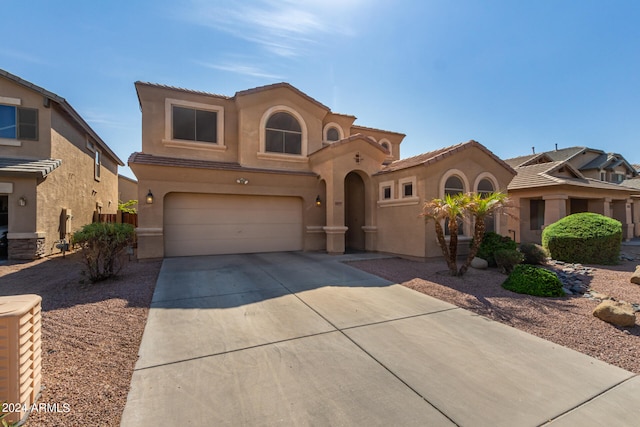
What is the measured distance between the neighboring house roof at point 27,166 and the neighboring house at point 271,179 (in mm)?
3465

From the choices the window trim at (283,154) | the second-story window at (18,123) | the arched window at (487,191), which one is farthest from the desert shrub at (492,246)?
the second-story window at (18,123)

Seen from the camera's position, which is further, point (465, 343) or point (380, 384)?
point (465, 343)

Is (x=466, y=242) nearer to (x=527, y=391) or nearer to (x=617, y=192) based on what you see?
(x=527, y=391)

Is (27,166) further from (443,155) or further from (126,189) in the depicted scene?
(126,189)

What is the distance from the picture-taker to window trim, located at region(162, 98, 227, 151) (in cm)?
1132

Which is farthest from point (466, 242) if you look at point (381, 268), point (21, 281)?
point (21, 281)

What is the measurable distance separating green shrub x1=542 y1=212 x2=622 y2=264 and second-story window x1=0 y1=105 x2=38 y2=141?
21189 millimetres

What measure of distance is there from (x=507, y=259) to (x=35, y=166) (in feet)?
56.0

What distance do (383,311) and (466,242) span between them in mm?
7208

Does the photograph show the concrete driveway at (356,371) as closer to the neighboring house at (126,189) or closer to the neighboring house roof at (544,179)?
the neighboring house roof at (544,179)

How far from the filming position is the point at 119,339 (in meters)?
4.04

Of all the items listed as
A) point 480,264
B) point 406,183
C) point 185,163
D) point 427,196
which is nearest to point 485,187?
point 427,196

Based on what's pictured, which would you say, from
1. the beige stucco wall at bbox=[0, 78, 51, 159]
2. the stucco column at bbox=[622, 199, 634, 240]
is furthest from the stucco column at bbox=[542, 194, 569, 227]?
the beige stucco wall at bbox=[0, 78, 51, 159]

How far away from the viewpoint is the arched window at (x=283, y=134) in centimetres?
1267
